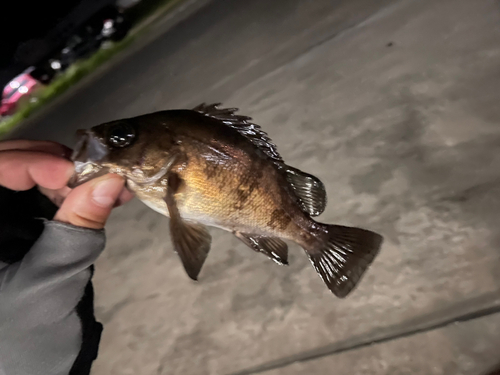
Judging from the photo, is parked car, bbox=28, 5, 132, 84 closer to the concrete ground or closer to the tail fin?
the concrete ground

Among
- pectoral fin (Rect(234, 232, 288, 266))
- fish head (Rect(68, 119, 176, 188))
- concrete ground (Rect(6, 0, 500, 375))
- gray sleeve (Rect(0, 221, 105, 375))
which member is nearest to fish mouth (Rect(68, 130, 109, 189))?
fish head (Rect(68, 119, 176, 188))

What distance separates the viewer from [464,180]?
1.46 m

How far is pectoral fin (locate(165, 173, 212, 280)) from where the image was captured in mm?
785

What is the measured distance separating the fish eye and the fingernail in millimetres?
93

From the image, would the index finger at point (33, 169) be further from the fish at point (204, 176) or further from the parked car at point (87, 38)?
the parked car at point (87, 38)

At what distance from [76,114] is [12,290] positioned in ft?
10.4

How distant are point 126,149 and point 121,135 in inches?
1.5

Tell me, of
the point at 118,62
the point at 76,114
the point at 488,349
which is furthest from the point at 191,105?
the point at 488,349

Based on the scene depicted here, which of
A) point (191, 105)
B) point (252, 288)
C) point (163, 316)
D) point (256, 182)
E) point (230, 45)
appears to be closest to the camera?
point (256, 182)

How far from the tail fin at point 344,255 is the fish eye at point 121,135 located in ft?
1.90

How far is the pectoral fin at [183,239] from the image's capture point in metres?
0.78

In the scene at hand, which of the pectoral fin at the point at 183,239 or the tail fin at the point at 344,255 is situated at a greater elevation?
the pectoral fin at the point at 183,239

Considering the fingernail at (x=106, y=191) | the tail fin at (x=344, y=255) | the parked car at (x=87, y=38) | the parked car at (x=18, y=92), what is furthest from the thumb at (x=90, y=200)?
the parked car at (x=18, y=92)

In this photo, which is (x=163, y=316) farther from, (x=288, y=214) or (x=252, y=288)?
(x=288, y=214)
